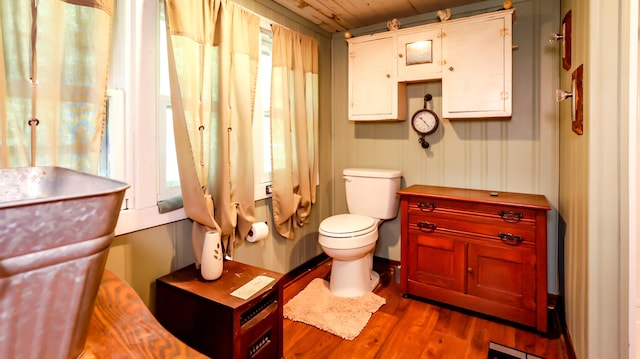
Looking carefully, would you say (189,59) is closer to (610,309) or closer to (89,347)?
(89,347)

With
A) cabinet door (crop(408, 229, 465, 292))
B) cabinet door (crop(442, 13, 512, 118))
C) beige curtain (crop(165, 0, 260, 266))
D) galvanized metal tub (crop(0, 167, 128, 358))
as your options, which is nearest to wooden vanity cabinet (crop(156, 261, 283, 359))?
beige curtain (crop(165, 0, 260, 266))

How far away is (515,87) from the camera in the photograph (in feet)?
8.04

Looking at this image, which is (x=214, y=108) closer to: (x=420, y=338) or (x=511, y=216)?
(x=420, y=338)

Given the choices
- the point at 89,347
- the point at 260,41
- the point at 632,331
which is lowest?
the point at 632,331

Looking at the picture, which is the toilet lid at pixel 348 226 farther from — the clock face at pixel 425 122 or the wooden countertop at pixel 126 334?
the wooden countertop at pixel 126 334

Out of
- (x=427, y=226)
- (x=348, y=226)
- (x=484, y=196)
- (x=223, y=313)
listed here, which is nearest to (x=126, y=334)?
(x=223, y=313)

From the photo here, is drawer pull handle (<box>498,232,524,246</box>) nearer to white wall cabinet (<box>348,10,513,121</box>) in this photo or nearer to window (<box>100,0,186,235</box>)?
white wall cabinet (<box>348,10,513,121</box>)

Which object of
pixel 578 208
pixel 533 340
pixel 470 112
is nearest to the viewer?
pixel 578 208

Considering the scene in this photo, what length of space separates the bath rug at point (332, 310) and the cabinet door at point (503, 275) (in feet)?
2.14

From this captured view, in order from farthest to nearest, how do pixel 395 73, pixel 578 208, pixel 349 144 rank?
pixel 349 144, pixel 395 73, pixel 578 208

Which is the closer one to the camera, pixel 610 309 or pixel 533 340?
pixel 610 309

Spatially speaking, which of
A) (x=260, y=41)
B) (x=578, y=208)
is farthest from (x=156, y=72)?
(x=578, y=208)

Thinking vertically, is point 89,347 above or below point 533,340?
above

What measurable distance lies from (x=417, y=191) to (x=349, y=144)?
93 centimetres
